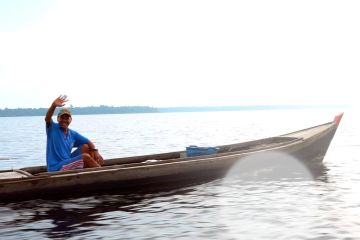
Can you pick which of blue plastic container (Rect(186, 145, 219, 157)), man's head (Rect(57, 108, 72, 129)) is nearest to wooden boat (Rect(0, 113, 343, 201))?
blue plastic container (Rect(186, 145, 219, 157))

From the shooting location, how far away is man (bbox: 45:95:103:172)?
10359 millimetres

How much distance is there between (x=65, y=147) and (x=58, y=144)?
0.18 metres

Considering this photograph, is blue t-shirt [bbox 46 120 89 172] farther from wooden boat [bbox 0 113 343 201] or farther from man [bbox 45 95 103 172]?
wooden boat [bbox 0 113 343 201]

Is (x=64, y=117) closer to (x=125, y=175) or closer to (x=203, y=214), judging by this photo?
(x=125, y=175)

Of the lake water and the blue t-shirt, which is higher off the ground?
the blue t-shirt

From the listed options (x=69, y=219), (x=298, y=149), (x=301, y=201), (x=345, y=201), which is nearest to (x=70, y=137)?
(x=69, y=219)

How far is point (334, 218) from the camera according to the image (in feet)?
29.3

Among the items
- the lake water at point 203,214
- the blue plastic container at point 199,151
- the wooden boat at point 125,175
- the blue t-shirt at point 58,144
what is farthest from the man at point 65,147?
the blue plastic container at point 199,151

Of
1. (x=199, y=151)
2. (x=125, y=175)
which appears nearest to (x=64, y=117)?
(x=125, y=175)

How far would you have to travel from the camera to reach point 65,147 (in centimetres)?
1066

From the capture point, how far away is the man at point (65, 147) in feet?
34.0

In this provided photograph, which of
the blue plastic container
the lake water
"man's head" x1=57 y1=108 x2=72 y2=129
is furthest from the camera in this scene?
the blue plastic container

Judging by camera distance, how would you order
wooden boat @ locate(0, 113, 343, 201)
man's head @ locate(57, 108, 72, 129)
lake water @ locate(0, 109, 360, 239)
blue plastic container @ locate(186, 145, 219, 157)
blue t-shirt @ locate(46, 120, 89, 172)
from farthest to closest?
1. blue plastic container @ locate(186, 145, 219, 157)
2. blue t-shirt @ locate(46, 120, 89, 172)
3. man's head @ locate(57, 108, 72, 129)
4. wooden boat @ locate(0, 113, 343, 201)
5. lake water @ locate(0, 109, 360, 239)

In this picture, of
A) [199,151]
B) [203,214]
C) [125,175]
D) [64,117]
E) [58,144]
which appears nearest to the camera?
[203,214]
